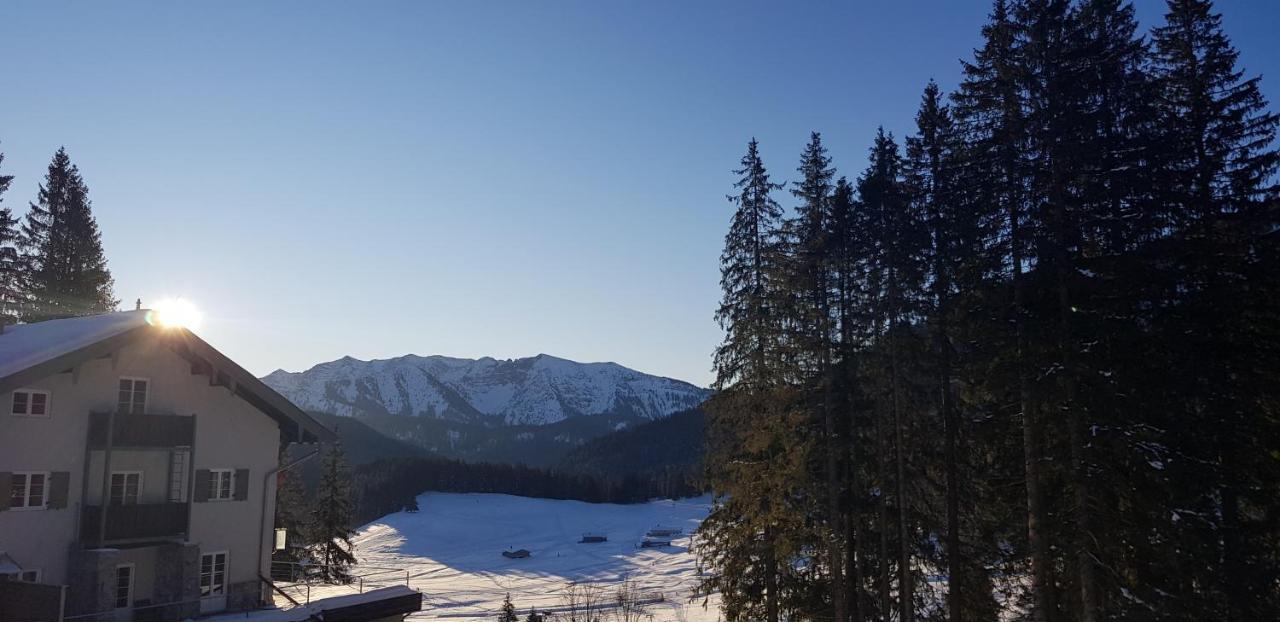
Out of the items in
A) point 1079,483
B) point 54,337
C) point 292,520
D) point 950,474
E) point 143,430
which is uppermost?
point 54,337

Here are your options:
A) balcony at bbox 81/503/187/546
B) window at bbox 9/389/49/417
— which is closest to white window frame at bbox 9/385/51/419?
window at bbox 9/389/49/417

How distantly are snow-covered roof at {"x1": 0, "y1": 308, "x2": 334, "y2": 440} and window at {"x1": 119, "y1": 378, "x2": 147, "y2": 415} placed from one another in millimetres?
1329

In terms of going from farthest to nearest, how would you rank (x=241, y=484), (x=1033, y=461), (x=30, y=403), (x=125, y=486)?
1. (x=241, y=484)
2. (x=125, y=486)
3. (x=30, y=403)
4. (x=1033, y=461)

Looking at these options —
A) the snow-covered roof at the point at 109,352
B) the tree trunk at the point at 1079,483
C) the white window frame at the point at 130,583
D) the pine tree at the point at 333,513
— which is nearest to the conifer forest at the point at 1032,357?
the tree trunk at the point at 1079,483

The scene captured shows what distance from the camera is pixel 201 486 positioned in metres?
25.0

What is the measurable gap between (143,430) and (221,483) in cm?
316

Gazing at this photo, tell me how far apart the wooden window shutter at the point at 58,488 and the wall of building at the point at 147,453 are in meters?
0.14

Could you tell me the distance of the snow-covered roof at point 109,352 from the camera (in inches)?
842

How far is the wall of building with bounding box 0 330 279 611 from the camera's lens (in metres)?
21.5

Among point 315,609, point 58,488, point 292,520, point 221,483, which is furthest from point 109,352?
point 292,520

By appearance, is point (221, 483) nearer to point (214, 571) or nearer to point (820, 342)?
point (214, 571)

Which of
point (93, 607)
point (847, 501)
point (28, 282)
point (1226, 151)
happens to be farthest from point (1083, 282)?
point (28, 282)

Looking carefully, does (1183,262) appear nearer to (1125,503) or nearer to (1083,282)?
(1083,282)

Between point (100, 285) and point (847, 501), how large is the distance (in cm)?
4288
